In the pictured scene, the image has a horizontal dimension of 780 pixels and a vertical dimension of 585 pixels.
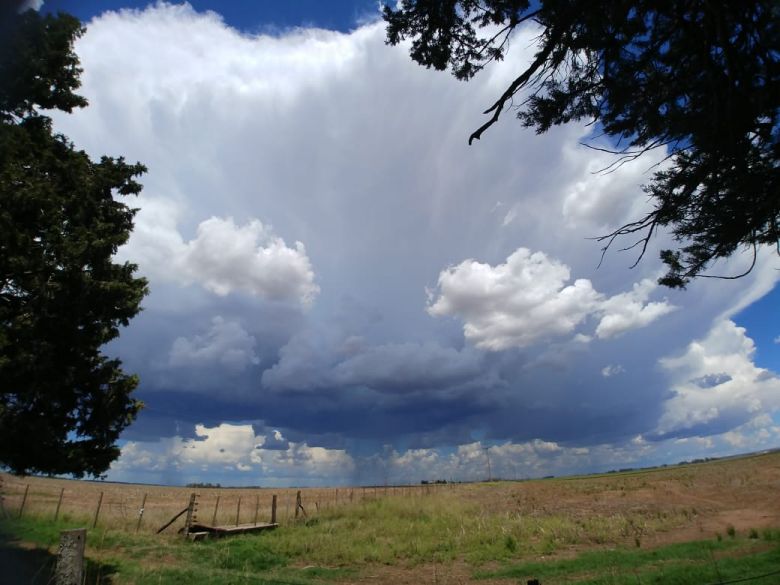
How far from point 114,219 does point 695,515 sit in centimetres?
3296

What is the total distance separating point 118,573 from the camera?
14.2m

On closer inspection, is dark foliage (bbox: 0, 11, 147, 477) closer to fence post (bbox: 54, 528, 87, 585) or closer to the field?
the field

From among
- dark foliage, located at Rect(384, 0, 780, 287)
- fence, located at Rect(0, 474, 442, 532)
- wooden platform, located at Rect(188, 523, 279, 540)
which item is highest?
dark foliage, located at Rect(384, 0, 780, 287)

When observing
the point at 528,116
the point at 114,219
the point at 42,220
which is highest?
the point at 114,219

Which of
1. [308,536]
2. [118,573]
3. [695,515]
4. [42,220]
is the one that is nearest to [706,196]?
[42,220]

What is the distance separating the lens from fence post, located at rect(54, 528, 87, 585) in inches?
202

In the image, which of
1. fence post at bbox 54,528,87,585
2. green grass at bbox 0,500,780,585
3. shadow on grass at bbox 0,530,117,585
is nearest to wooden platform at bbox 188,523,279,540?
green grass at bbox 0,500,780,585

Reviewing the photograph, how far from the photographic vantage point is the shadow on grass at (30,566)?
11.1m

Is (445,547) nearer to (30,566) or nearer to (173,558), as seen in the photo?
(173,558)

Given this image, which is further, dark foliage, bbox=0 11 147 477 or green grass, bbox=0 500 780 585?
green grass, bbox=0 500 780 585

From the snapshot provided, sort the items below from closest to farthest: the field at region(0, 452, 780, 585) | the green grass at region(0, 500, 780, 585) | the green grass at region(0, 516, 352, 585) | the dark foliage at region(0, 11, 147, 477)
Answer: the dark foliage at region(0, 11, 147, 477) < the green grass at region(0, 500, 780, 585) < the green grass at region(0, 516, 352, 585) < the field at region(0, 452, 780, 585)

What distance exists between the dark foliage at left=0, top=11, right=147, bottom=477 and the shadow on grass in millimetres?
2288

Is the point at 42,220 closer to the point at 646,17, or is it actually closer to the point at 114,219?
the point at 114,219

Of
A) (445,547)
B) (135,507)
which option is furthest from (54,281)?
(135,507)
